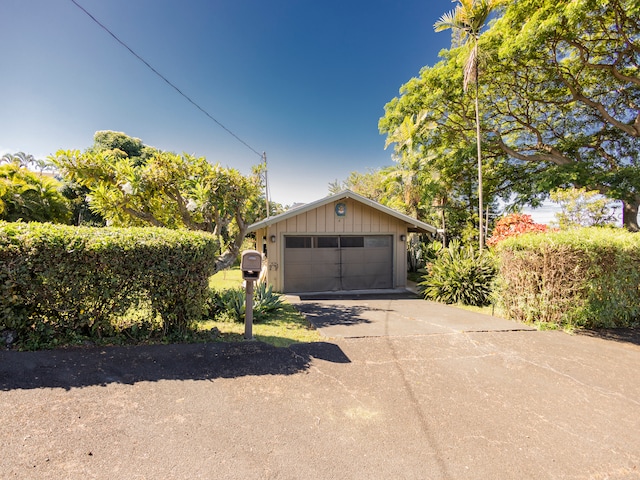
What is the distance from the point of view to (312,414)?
2830 millimetres

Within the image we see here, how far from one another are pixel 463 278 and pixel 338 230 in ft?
14.9

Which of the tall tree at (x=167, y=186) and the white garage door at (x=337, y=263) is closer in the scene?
the tall tree at (x=167, y=186)

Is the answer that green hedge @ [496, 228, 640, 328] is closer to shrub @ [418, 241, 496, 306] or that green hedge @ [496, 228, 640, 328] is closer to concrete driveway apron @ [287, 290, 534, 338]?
concrete driveway apron @ [287, 290, 534, 338]

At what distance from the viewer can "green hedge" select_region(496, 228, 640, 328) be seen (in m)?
5.72

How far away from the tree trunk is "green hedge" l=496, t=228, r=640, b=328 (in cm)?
976

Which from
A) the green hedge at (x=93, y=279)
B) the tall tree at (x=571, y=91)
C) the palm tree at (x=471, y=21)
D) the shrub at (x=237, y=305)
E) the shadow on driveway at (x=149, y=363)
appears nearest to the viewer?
the shadow on driveway at (x=149, y=363)

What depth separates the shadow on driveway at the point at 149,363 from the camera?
3135 millimetres

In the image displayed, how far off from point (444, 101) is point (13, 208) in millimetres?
17399

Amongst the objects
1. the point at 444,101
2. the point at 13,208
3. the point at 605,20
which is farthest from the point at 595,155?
the point at 13,208

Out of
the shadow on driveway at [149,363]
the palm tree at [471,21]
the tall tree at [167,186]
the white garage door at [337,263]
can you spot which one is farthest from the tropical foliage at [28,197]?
the palm tree at [471,21]

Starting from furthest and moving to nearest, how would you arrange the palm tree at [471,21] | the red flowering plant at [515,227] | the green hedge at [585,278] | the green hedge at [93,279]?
A: the red flowering plant at [515,227]
the palm tree at [471,21]
the green hedge at [585,278]
the green hedge at [93,279]

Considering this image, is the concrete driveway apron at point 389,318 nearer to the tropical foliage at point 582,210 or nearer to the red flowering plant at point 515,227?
the red flowering plant at point 515,227

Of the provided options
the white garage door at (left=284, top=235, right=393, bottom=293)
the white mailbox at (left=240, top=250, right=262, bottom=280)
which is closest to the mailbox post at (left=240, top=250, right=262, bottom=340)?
the white mailbox at (left=240, top=250, right=262, bottom=280)

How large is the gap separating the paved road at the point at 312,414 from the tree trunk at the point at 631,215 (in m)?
12.6
